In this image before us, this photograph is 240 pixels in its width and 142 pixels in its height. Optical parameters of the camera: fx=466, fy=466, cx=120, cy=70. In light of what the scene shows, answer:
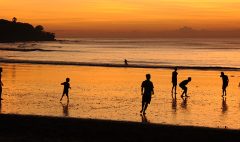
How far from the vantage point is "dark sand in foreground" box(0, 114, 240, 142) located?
11922 mm

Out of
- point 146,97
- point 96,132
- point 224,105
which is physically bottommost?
point 96,132

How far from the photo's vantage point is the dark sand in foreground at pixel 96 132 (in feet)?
39.1

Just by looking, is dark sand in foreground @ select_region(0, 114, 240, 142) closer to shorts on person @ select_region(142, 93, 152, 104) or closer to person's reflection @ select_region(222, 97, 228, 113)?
shorts on person @ select_region(142, 93, 152, 104)

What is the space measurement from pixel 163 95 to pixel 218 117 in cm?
738

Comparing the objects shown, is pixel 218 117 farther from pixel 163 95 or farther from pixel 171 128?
pixel 163 95

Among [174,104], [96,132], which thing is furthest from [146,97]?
[96,132]

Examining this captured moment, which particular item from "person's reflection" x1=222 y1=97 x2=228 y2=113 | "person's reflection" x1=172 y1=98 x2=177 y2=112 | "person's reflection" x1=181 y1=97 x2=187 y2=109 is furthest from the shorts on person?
"person's reflection" x1=222 y1=97 x2=228 y2=113

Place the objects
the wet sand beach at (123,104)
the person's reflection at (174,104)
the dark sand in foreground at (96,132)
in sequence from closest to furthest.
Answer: the dark sand in foreground at (96,132), the wet sand beach at (123,104), the person's reflection at (174,104)

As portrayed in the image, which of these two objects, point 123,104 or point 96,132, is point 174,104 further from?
point 96,132

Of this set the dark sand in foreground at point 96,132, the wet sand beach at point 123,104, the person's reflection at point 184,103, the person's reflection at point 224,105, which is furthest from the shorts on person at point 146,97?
the person's reflection at point 224,105

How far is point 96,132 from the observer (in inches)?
504

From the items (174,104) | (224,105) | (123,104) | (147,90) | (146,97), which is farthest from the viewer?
(174,104)

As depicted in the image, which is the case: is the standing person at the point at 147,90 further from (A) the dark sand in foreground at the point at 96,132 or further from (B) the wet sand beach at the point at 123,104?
(A) the dark sand in foreground at the point at 96,132

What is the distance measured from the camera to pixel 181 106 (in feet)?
67.3
